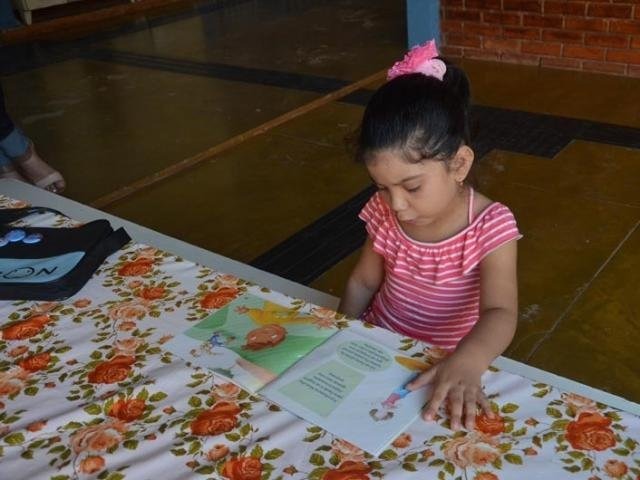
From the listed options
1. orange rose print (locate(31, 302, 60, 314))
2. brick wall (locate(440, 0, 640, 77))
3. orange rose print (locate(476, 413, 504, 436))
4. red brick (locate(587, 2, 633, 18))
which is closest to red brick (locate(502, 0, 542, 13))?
brick wall (locate(440, 0, 640, 77))

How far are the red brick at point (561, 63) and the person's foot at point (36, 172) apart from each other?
3150 mm

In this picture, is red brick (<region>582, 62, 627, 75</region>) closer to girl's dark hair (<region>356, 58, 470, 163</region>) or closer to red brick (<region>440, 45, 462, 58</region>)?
red brick (<region>440, 45, 462, 58</region>)

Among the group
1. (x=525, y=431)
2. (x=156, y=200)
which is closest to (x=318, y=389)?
(x=525, y=431)

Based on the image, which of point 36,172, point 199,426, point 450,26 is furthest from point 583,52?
point 199,426

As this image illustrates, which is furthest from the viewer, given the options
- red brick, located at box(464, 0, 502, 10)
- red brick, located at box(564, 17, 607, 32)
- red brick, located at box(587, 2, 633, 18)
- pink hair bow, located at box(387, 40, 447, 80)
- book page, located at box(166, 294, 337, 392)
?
red brick, located at box(464, 0, 502, 10)

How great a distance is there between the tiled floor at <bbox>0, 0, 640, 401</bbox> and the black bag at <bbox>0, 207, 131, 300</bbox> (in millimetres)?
1226

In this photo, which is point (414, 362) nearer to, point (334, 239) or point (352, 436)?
point (352, 436)

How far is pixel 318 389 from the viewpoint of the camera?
1018mm

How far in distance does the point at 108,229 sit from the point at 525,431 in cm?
95

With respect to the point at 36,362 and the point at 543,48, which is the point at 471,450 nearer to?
the point at 36,362

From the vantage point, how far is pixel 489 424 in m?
0.93

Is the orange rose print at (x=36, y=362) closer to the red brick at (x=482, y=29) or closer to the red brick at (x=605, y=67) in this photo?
the red brick at (x=605, y=67)

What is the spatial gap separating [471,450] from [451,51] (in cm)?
473

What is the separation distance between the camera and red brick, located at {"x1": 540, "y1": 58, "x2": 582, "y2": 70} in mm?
4750
